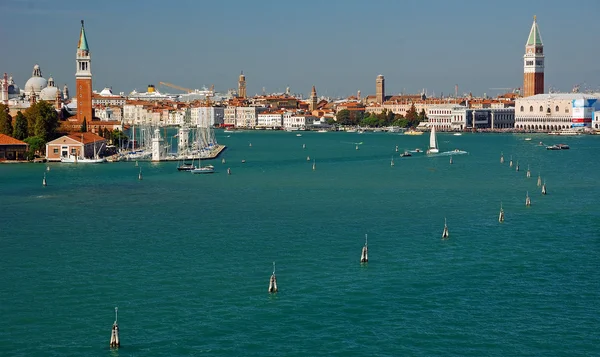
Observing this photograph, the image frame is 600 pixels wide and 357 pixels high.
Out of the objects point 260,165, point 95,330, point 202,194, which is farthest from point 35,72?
point 95,330

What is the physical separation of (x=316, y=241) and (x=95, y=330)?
3953 mm

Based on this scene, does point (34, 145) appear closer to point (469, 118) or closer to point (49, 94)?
point (49, 94)

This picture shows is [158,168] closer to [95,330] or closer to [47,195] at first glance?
[47,195]

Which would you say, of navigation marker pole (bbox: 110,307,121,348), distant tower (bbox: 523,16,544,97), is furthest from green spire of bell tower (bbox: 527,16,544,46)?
navigation marker pole (bbox: 110,307,121,348)

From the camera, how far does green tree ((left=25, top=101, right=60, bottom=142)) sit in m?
24.6

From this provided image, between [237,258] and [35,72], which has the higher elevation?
[35,72]

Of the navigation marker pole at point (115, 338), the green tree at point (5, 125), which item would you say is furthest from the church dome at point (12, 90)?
the navigation marker pole at point (115, 338)

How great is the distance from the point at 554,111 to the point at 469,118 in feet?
19.3

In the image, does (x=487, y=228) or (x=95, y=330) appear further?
(x=487, y=228)

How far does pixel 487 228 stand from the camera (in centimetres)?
1145

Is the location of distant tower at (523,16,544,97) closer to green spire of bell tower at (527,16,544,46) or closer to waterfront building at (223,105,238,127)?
green spire of bell tower at (527,16,544,46)

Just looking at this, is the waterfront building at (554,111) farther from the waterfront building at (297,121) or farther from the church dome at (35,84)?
the church dome at (35,84)

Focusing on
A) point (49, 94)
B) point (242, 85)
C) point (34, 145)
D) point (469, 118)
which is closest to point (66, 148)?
point (34, 145)

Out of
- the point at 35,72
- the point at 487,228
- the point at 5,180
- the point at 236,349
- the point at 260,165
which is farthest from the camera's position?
the point at 35,72
